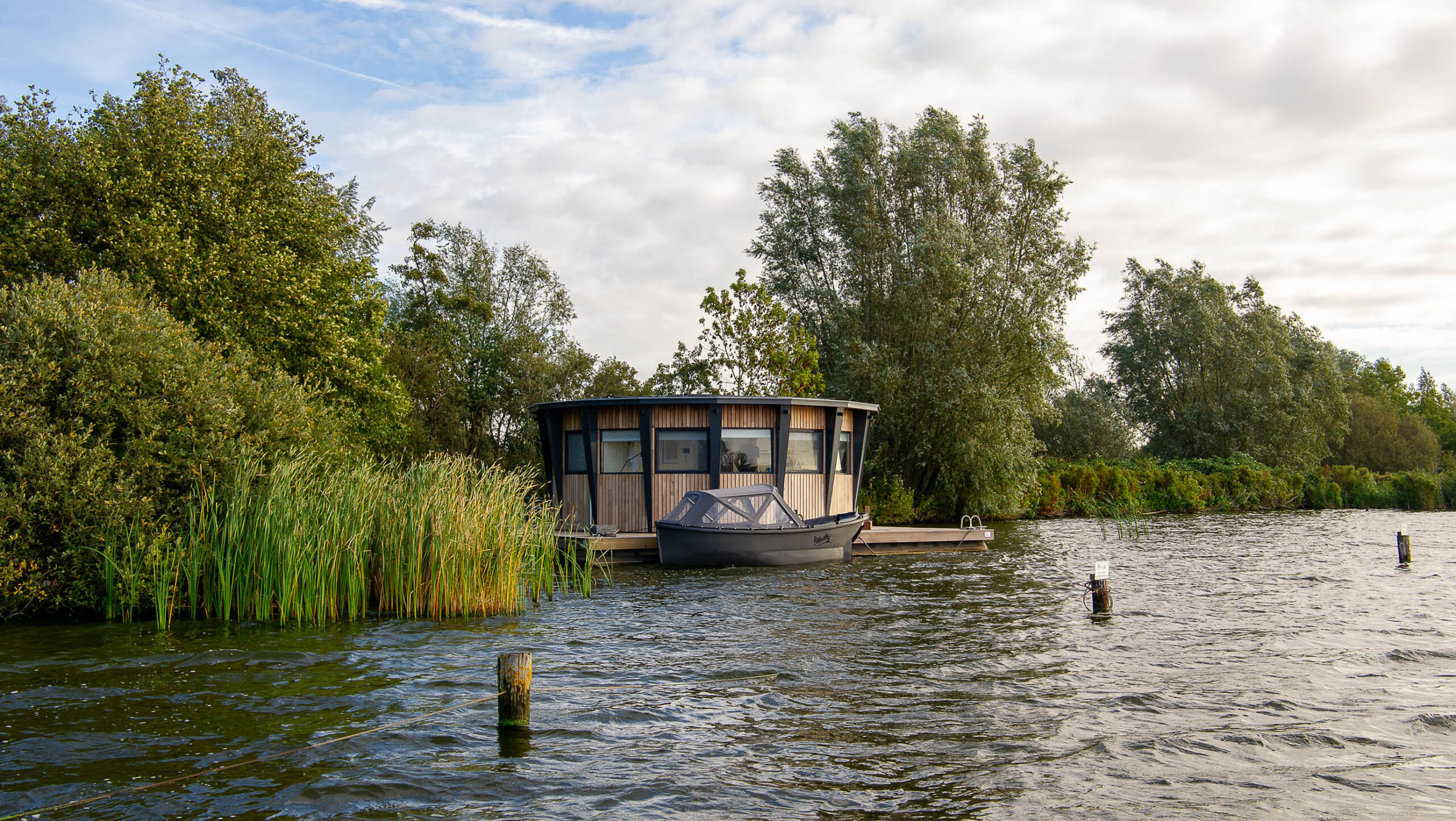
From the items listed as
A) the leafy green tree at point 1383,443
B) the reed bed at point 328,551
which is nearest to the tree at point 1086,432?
the leafy green tree at point 1383,443

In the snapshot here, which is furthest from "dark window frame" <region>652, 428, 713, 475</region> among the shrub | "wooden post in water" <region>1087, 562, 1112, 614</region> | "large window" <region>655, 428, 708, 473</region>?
the shrub

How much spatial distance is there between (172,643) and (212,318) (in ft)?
34.8

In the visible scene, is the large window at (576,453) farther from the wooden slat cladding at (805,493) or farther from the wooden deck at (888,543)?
the wooden slat cladding at (805,493)

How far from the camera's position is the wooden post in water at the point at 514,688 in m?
7.37

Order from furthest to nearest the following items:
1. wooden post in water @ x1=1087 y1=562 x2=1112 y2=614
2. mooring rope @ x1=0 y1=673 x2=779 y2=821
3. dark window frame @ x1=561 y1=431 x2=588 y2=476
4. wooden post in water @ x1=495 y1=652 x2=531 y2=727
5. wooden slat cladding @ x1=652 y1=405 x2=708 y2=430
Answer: dark window frame @ x1=561 y1=431 x2=588 y2=476, wooden slat cladding @ x1=652 y1=405 x2=708 y2=430, wooden post in water @ x1=1087 y1=562 x2=1112 y2=614, wooden post in water @ x1=495 y1=652 x2=531 y2=727, mooring rope @ x1=0 y1=673 x2=779 y2=821

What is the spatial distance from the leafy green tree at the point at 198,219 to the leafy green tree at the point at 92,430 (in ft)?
9.09

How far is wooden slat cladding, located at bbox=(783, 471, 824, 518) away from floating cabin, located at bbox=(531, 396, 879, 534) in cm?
3

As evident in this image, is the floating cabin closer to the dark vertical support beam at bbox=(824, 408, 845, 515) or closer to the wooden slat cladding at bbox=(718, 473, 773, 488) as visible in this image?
the wooden slat cladding at bbox=(718, 473, 773, 488)

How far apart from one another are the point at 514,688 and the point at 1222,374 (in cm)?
4956

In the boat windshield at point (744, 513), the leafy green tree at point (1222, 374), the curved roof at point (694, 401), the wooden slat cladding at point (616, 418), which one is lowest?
the boat windshield at point (744, 513)

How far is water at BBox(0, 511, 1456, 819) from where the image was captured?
6195 mm

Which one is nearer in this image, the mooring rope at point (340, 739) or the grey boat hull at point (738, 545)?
the mooring rope at point (340, 739)

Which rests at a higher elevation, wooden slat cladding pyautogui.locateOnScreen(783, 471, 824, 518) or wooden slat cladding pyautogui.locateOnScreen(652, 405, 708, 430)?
wooden slat cladding pyautogui.locateOnScreen(652, 405, 708, 430)

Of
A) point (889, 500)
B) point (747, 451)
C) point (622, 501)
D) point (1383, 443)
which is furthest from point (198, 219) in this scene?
point (1383, 443)
